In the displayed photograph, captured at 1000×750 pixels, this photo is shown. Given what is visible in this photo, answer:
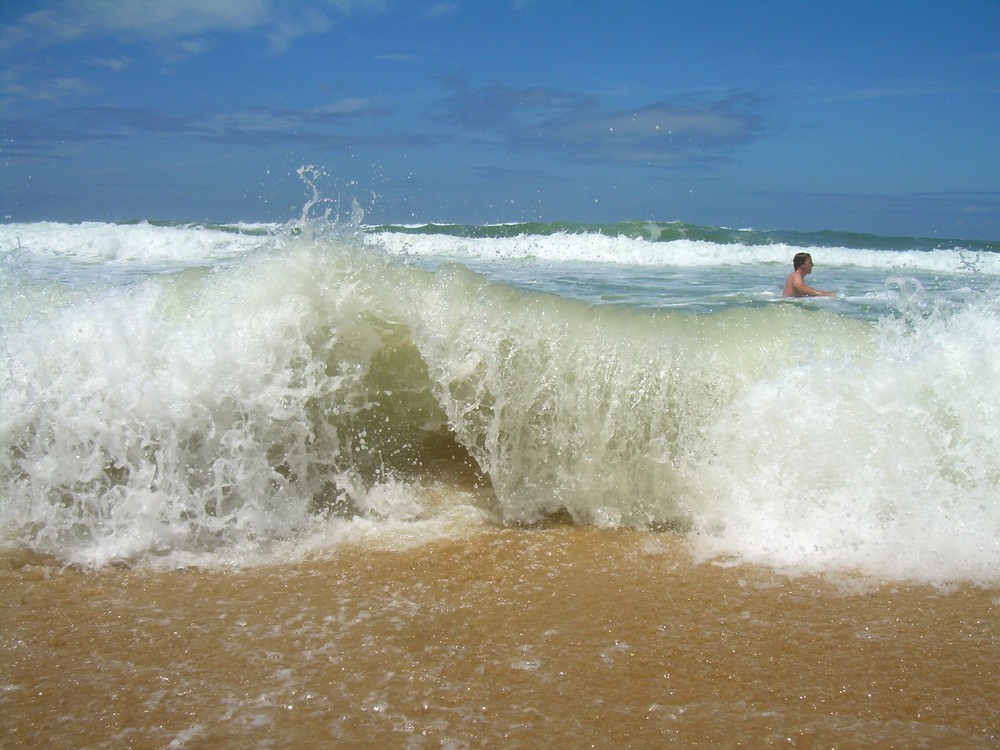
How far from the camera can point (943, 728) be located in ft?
7.44

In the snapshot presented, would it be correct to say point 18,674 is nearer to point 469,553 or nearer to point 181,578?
point 181,578

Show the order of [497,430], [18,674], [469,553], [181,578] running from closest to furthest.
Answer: [18,674] → [181,578] → [469,553] → [497,430]

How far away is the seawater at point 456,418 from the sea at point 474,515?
0.7 inches

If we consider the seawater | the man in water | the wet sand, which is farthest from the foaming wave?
the man in water

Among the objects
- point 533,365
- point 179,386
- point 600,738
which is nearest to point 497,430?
point 533,365

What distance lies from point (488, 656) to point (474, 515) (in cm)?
137

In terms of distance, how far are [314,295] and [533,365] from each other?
1.29 metres

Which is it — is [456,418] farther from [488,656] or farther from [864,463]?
[864,463]

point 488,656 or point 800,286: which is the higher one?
point 800,286

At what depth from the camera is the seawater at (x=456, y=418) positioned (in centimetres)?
362

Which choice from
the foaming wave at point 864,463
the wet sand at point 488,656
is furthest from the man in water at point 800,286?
the wet sand at point 488,656

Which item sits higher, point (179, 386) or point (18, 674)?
point (179, 386)

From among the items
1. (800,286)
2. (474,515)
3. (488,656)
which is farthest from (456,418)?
(800,286)

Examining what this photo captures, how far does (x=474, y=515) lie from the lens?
12.9ft
